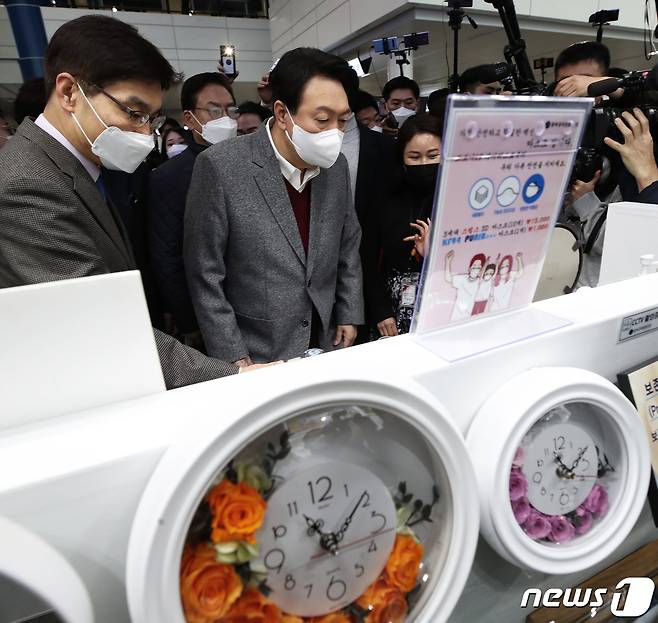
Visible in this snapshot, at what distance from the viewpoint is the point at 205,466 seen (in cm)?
43

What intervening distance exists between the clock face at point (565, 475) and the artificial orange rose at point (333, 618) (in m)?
0.29

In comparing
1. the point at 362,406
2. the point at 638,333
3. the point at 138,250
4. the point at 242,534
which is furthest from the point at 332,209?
the point at 242,534

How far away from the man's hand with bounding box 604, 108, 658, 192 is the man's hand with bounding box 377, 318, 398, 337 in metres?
0.85

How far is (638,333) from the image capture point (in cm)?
83

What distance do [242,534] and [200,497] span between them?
0.27 feet

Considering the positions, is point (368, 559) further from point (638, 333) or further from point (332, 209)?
point (332, 209)

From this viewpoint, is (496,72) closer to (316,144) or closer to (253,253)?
(316,144)

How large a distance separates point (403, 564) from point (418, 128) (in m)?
1.47

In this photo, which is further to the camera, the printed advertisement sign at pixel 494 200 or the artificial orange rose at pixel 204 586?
the printed advertisement sign at pixel 494 200

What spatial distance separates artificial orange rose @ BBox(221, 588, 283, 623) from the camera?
49 centimetres

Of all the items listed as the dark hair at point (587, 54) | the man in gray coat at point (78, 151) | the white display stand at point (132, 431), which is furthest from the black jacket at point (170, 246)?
the dark hair at point (587, 54)

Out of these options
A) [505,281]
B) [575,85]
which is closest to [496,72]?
[575,85]

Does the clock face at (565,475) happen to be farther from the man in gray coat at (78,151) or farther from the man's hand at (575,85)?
the man's hand at (575,85)

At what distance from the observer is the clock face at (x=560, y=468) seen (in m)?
0.70
